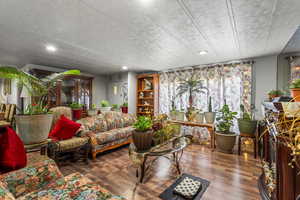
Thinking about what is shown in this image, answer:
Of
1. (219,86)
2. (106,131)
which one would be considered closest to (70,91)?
(106,131)

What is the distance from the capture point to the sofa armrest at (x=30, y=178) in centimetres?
111

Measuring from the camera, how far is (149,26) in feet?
6.32

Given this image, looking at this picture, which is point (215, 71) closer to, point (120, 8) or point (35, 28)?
point (120, 8)

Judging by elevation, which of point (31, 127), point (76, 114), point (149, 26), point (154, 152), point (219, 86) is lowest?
point (154, 152)

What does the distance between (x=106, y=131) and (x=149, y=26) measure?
2.53 meters

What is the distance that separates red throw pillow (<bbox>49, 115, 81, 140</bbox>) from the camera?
2537mm

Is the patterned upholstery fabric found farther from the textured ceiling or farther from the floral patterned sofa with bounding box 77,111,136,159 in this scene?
the textured ceiling

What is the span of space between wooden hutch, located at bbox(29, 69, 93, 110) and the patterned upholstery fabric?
225 centimetres

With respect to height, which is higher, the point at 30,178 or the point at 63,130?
the point at 63,130

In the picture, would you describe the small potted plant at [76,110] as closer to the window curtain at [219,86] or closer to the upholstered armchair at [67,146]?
the upholstered armchair at [67,146]

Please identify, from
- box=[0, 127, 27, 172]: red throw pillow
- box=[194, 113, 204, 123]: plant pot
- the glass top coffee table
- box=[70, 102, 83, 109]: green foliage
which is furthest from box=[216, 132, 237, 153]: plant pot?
box=[70, 102, 83, 109]: green foliage

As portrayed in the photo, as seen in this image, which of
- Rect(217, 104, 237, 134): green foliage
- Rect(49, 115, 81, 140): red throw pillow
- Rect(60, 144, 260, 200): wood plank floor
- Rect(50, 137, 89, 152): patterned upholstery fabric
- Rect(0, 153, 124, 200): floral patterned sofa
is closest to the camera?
Rect(0, 153, 124, 200): floral patterned sofa

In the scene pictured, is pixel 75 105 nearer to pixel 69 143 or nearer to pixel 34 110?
pixel 69 143

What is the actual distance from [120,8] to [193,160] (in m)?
2.87
